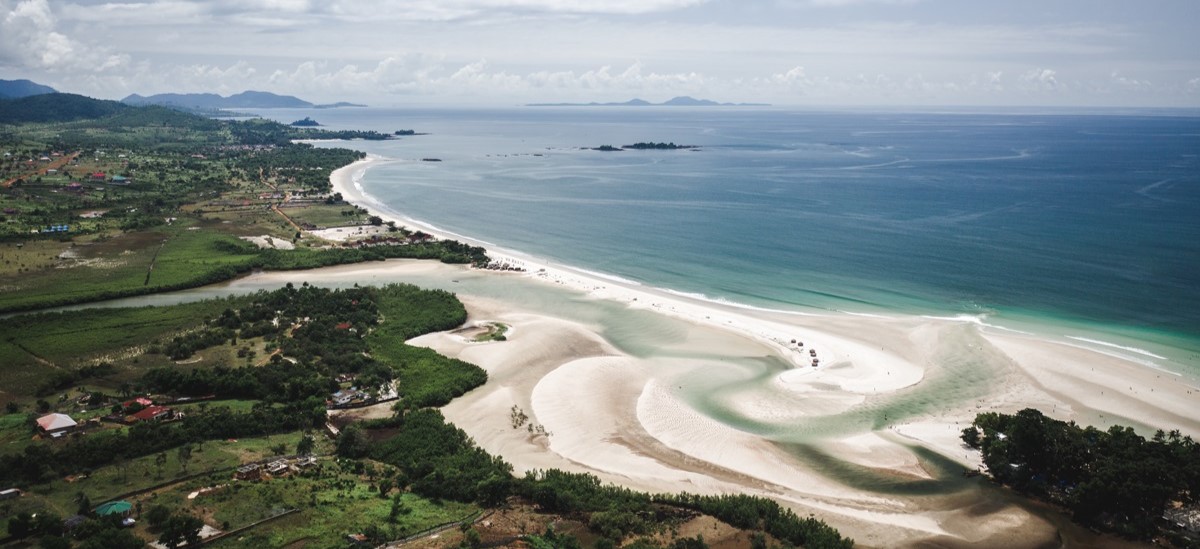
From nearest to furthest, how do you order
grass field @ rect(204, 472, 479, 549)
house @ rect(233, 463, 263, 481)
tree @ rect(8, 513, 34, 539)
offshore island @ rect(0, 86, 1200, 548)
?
1. tree @ rect(8, 513, 34, 539)
2. grass field @ rect(204, 472, 479, 549)
3. offshore island @ rect(0, 86, 1200, 548)
4. house @ rect(233, 463, 263, 481)

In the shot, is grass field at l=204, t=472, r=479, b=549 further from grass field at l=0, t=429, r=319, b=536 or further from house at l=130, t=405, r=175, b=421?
house at l=130, t=405, r=175, b=421

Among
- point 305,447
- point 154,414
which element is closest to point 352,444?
point 305,447

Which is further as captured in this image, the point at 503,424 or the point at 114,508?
the point at 503,424

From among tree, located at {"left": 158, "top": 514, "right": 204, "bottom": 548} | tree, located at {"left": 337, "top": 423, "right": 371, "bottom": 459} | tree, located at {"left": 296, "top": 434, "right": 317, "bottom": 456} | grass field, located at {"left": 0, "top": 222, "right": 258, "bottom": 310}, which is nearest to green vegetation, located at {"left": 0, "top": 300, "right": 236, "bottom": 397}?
grass field, located at {"left": 0, "top": 222, "right": 258, "bottom": 310}

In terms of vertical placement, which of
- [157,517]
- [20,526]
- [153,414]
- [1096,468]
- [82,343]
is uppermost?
[1096,468]

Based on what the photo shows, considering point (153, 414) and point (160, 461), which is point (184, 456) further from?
point (153, 414)

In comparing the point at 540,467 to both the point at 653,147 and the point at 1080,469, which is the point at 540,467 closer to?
the point at 1080,469
